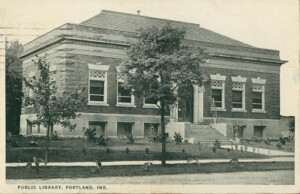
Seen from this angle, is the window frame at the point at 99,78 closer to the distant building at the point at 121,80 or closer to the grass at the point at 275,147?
the distant building at the point at 121,80

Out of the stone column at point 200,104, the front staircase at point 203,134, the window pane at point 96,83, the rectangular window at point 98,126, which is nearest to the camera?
the rectangular window at point 98,126

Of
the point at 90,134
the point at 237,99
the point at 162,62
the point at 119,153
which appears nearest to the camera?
the point at 162,62

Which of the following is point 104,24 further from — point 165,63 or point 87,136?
Result: point 165,63

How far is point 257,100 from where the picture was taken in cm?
2908

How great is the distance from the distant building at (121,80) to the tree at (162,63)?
82.1 inches

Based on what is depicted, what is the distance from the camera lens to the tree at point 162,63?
60.0 feet

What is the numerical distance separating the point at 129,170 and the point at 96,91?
9.57 m

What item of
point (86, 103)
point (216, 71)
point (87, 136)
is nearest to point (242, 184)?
point (87, 136)

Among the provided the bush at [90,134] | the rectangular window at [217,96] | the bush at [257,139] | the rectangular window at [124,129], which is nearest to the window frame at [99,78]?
the rectangular window at [124,129]

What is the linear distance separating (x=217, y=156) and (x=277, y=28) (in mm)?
6805

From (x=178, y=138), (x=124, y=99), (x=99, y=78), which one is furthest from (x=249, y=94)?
(x=99, y=78)

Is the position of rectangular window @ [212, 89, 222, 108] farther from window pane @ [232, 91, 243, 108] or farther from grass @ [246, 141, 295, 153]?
grass @ [246, 141, 295, 153]

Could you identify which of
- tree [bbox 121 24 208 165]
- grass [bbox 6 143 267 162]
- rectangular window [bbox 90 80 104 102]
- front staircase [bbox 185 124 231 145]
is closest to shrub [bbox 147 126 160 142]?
→ grass [bbox 6 143 267 162]

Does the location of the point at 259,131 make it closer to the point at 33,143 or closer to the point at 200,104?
the point at 200,104
